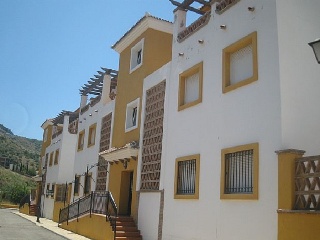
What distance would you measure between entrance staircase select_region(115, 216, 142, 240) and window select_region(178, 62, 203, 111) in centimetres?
491

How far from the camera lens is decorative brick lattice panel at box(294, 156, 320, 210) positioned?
6902 mm

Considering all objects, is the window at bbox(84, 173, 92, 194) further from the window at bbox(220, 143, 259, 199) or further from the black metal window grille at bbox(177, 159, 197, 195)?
the window at bbox(220, 143, 259, 199)

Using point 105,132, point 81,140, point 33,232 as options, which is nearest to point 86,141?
point 81,140

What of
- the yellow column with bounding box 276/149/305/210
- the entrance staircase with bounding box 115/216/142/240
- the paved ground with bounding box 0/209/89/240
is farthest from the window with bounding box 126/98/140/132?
the yellow column with bounding box 276/149/305/210

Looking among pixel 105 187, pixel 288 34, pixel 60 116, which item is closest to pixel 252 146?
pixel 288 34

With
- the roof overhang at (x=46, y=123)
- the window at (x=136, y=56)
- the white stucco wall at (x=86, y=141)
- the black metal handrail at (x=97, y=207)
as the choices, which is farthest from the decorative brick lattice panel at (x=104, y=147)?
the roof overhang at (x=46, y=123)

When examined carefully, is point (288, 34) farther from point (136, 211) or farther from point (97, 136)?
point (97, 136)

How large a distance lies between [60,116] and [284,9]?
89.0ft

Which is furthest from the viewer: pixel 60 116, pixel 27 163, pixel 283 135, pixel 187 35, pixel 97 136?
pixel 27 163

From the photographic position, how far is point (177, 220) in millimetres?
11570

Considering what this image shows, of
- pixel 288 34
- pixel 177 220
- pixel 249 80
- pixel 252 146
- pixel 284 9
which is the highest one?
pixel 284 9

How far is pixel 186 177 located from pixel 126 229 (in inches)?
145

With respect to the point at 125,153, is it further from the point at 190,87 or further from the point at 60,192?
the point at 60,192

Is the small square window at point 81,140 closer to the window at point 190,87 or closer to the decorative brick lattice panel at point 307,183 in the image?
the window at point 190,87
